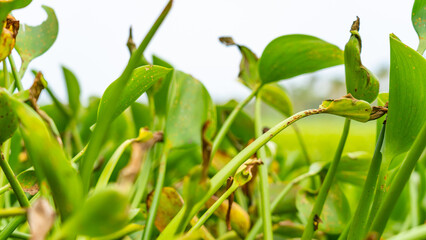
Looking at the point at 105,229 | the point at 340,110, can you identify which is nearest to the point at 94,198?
the point at 105,229

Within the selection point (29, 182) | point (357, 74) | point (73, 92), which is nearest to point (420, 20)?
point (357, 74)

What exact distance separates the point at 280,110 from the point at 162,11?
1.36ft

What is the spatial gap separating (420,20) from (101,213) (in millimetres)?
243

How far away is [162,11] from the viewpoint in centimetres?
16

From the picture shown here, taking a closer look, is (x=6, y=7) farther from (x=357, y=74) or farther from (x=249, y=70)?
(x=249, y=70)

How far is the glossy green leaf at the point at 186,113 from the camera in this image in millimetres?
371

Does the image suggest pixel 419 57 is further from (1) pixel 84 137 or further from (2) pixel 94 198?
(1) pixel 84 137

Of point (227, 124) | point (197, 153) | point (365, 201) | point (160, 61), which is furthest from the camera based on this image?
point (197, 153)

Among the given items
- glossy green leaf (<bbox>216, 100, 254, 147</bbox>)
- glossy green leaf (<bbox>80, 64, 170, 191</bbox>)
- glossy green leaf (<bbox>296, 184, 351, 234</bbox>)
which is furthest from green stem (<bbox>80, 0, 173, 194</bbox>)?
glossy green leaf (<bbox>216, 100, 254, 147</bbox>)

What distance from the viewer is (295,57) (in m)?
0.37

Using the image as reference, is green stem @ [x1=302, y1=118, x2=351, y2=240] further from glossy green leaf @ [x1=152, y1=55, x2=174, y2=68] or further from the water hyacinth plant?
glossy green leaf @ [x1=152, y1=55, x2=174, y2=68]

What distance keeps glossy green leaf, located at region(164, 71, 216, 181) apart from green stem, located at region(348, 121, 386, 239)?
0.16 m

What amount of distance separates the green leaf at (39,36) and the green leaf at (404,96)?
0.26m

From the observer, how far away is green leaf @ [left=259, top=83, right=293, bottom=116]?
530 millimetres
